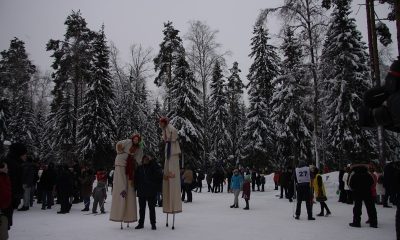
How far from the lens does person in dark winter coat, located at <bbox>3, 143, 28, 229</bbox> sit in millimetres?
6617

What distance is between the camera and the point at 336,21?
92.7 feet

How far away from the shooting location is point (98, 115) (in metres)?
33.2

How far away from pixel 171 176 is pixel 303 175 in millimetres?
4965

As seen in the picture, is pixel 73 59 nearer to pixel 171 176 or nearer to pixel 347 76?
pixel 347 76

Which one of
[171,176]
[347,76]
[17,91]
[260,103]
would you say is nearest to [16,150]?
[171,176]

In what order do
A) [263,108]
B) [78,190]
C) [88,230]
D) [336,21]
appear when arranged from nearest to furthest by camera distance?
[88,230], [78,190], [336,21], [263,108]

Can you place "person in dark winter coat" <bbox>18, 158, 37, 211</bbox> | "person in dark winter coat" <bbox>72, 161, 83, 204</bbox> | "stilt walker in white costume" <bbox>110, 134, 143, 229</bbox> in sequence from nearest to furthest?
"stilt walker in white costume" <bbox>110, 134, 143, 229</bbox> → "person in dark winter coat" <bbox>18, 158, 37, 211</bbox> → "person in dark winter coat" <bbox>72, 161, 83, 204</bbox>

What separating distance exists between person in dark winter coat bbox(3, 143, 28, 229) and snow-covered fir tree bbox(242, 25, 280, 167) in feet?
100

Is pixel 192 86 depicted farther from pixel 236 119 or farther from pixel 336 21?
pixel 236 119

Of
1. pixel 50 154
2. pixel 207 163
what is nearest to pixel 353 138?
pixel 207 163

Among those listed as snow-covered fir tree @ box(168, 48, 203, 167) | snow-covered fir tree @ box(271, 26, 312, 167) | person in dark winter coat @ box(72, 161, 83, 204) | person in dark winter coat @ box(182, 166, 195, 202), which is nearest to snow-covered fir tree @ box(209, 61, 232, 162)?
snow-covered fir tree @ box(271, 26, 312, 167)

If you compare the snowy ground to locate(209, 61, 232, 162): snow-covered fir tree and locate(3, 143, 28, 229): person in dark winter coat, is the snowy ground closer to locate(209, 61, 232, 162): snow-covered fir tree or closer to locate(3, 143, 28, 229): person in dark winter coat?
locate(3, 143, 28, 229): person in dark winter coat

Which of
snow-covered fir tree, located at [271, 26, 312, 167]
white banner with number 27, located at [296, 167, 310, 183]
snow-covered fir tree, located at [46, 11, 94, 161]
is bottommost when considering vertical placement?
white banner with number 27, located at [296, 167, 310, 183]

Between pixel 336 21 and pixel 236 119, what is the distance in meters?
22.1
